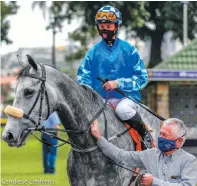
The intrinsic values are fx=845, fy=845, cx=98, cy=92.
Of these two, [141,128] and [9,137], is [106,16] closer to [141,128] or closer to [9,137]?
[141,128]

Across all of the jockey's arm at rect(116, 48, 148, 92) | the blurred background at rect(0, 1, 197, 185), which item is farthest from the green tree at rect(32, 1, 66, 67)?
the jockey's arm at rect(116, 48, 148, 92)

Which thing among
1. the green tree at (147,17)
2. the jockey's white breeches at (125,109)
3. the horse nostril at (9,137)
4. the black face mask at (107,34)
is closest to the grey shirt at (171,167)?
the horse nostril at (9,137)

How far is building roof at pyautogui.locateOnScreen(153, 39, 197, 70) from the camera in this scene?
32.0 metres

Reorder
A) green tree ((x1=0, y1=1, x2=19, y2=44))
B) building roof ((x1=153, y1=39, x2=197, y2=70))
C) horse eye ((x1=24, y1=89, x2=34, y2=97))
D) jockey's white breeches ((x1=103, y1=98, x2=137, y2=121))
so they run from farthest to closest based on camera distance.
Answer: green tree ((x1=0, y1=1, x2=19, y2=44))
building roof ((x1=153, y1=39, x2=197, y2=70))
jockey's white breeches ((x1=103, y1=98, x2=137, y2=121))
horse eye ((x1=24, y1=89, x2=34, y2=97))

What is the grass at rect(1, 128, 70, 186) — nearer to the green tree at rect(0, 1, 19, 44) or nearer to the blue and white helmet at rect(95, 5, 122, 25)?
the blue and white helmet at rect(95, 5, 122, 25)

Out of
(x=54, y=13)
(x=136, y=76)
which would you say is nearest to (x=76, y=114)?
(x=136, y=76)

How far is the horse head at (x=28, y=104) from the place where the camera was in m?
7.30

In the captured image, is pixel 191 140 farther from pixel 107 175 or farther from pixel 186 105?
pixel 186 105

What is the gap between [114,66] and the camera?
8.59 m

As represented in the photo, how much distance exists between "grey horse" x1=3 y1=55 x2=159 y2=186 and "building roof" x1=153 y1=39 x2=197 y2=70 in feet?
77.7

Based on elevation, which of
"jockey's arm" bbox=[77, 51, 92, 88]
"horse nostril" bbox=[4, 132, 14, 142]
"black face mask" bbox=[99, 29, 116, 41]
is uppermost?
"black face mask" bbox=[99, 29, 116, 41]

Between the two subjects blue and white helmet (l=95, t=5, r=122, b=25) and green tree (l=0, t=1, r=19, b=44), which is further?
green tree (l=0, t=1, r=19, b=44)

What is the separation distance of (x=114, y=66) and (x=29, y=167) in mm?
13258

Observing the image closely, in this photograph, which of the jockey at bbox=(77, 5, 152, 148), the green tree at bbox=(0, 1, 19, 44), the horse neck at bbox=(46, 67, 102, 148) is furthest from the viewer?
the green tree at bbox=(0, 1, 19, 44)
